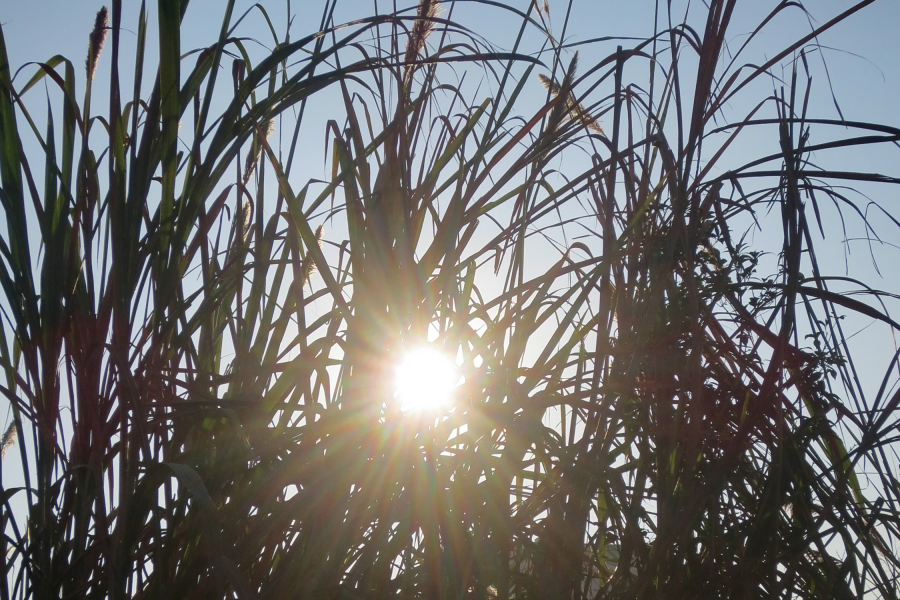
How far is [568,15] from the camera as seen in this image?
1083 millimetres

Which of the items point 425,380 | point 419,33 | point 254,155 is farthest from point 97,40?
point 425,380

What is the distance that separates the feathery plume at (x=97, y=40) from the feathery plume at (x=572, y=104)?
62 cm

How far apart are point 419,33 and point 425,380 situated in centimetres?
49

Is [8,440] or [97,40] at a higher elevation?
[97,40]

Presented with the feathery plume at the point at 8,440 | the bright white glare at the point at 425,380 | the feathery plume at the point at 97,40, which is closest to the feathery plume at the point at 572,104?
the bright white glare at the point at 425,380

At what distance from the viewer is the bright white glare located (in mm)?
927

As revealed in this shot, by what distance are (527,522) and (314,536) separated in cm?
30

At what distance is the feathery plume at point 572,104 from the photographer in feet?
3.41

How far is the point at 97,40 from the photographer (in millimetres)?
949

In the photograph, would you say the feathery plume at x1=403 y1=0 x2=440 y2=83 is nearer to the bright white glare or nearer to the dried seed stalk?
the dried seed stalk

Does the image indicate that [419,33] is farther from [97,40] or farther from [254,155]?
[97,40]

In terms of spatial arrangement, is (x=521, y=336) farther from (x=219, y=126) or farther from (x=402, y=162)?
(x=219, y=126)

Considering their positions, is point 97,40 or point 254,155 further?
point 254,155

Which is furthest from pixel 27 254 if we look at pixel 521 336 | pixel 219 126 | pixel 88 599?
pixel 521 336
